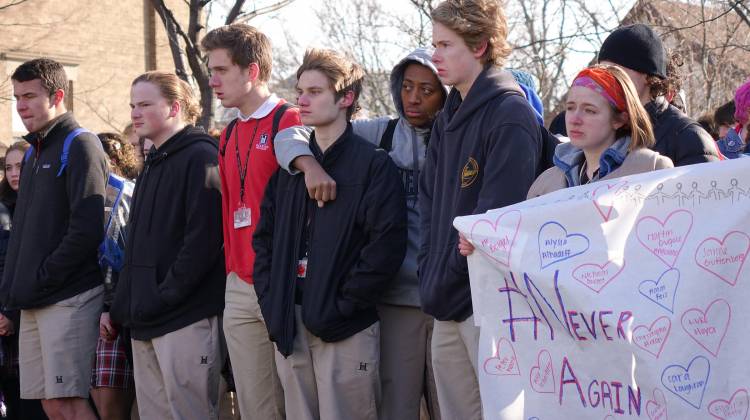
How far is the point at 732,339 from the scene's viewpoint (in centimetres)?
411

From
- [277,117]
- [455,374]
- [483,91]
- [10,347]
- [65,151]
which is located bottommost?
[10,347]

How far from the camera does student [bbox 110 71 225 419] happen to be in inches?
249

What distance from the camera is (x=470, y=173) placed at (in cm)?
491

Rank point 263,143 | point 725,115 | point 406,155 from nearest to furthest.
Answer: point 406,155
point 263,143
point 725,115

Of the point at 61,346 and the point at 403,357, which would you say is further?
the point at 61,346

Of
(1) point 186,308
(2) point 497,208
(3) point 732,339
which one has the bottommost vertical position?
(1) point 186,308

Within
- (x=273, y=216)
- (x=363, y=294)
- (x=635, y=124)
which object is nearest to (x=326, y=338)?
(x=363, y=294)

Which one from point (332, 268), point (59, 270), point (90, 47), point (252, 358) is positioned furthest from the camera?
point (90, 47)

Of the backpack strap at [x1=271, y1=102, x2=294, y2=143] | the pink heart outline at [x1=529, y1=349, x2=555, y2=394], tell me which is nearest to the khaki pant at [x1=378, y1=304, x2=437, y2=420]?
the backpack strap at [x1=271, y1=102, x2=294, y2=143]

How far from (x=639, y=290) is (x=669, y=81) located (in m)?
1.37

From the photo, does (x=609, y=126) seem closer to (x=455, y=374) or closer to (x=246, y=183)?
(x=455, y=374)

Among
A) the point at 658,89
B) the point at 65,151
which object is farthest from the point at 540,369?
the point at 65,151

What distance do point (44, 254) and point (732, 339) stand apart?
4429 millimetres

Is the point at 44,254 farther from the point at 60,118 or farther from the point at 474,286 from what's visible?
the point at 474,286
